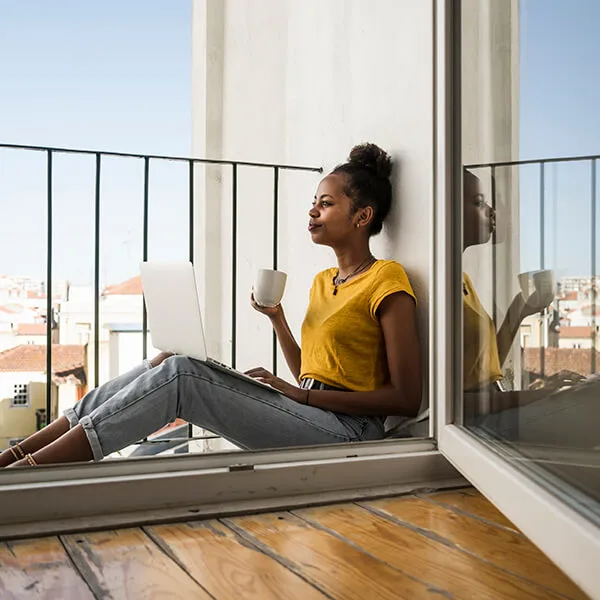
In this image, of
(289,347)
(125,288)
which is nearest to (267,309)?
(289,347)

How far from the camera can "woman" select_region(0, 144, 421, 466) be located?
173cm

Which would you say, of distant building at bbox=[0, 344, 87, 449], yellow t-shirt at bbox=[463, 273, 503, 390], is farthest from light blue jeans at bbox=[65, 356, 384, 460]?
distant building at bbox=[0, 344, 87, 449]

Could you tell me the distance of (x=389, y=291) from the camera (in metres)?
1.94

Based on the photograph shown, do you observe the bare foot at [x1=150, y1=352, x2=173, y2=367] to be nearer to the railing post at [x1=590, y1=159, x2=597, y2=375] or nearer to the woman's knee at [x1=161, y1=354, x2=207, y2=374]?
the woman's knee at [x1=161, y1=354, x2=207, y2=374]

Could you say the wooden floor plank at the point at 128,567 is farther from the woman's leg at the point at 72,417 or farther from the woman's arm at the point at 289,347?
the woman's arm at the point at 289,347

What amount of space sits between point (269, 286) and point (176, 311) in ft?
0.85

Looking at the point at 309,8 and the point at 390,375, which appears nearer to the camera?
the point at 390,375

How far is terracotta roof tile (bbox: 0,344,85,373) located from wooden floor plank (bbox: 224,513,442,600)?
8.76m

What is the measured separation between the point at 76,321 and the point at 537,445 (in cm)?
896

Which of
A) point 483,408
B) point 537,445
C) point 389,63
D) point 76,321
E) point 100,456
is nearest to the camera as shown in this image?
point 537,445

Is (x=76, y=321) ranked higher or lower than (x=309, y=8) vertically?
lower

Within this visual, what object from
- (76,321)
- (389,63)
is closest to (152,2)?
(76,321)

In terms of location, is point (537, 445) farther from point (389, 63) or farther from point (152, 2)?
point (152, 2)

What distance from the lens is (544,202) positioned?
1.12 metres
